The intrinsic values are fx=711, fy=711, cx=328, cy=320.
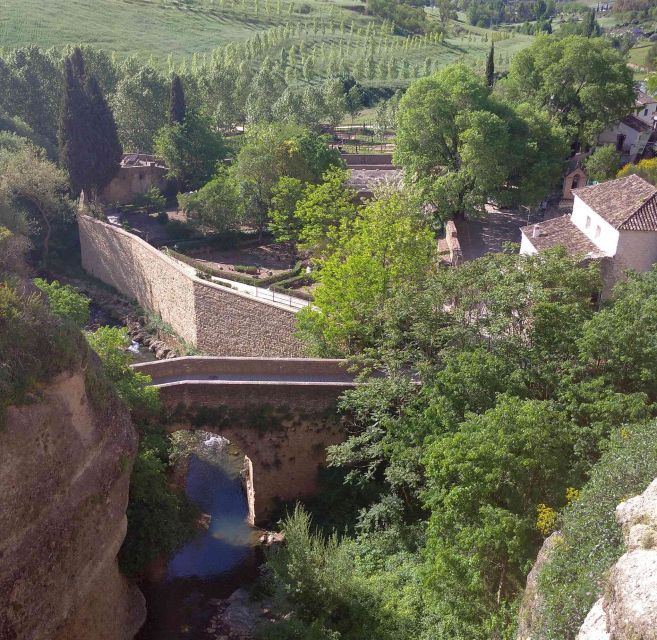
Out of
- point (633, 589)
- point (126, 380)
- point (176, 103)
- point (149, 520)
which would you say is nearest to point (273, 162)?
point (176, 103)

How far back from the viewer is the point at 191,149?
49219 mm

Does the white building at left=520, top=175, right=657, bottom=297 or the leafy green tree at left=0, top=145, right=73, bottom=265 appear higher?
the white building at left=520, top=175, right=657, bottom=297

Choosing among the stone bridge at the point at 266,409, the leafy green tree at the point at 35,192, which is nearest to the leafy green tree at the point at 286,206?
the leafy green tree at the point at 35,192

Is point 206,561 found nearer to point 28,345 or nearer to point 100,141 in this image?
point 28,345

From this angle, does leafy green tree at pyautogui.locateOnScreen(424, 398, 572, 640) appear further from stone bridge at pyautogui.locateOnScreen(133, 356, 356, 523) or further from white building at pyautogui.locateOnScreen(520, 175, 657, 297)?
white building at pyautogui.locateOnScreen(520, 175, 657, 297)

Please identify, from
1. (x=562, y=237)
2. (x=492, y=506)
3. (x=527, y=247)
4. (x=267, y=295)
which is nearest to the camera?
(x=492, y=506)

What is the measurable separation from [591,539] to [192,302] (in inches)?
990

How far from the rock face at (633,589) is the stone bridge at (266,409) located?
1294 centimetres

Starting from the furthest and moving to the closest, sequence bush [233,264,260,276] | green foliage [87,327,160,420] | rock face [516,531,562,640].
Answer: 1. bush [233,264,260,276]
2. green foliage [87,327,160,420]
3. rock face [516,531,562,640]

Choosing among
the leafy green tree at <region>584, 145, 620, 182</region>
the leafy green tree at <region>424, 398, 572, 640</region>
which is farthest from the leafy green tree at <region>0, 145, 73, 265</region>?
the leafy green tree at <region>584, 145, 620, 182</region>

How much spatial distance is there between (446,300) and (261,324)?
1107 centimetres

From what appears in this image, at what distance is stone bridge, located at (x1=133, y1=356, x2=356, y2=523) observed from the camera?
75.1 feet

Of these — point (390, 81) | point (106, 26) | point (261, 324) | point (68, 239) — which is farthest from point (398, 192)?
point (106, 26)

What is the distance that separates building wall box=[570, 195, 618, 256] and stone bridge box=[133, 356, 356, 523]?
11.4 meters
